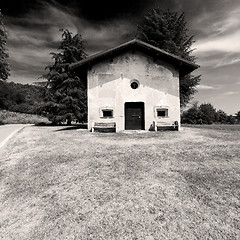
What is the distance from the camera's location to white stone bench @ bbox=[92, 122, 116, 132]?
12.4m

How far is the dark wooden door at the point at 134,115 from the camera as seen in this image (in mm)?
13305

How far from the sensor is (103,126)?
1243cm

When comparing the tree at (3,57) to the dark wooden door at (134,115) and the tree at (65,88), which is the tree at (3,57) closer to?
the tree at (65,88)

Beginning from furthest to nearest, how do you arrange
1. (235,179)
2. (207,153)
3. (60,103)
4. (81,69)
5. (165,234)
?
(60,103), (81,69), (207,153), (235,179), (165,234)

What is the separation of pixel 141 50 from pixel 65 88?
11.3m

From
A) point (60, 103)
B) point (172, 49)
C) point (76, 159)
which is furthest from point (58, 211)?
point (172, 49)

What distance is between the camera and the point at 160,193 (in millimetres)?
3371

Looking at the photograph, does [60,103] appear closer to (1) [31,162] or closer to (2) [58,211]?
(1) [31,162]

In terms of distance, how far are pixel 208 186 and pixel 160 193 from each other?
1060mm

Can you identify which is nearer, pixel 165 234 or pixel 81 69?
pixel 165 234

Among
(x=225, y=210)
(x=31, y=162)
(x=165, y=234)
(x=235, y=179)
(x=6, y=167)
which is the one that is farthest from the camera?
(x=31, y=162)

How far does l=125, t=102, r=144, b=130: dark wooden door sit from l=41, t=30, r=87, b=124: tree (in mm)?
8437

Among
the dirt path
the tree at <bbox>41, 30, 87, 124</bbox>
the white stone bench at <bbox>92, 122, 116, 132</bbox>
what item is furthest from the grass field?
the tree at <bbox>41, 30, 87, 124</bbox>

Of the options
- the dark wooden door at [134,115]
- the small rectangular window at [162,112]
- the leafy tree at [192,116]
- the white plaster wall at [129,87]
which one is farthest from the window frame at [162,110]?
the leafy tree at [192,116]
